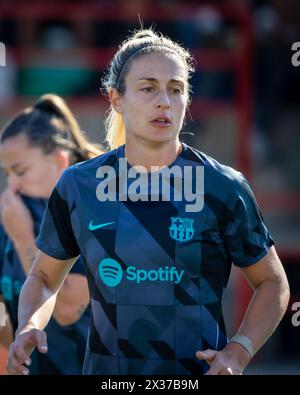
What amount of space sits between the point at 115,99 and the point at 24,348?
920 millimetres

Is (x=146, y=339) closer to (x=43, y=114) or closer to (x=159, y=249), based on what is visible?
(x=159, y=249)

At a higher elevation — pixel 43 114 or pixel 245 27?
pixel 245 27

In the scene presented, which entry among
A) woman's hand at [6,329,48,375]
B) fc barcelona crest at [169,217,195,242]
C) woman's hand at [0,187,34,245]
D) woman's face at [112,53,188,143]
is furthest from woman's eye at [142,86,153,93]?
woman's hand at [0,187,34,245]

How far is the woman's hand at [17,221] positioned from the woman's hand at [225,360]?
54.0 inches

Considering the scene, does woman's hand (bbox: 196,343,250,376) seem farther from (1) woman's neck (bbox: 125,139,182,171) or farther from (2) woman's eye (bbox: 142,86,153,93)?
(2) woman's eye (bbox: 142,86,153,93)

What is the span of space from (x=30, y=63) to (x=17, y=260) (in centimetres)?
484

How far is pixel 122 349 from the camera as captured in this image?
123 inches

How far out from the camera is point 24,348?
300 centimetres

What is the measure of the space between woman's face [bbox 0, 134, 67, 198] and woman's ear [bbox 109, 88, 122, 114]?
2.71 ft

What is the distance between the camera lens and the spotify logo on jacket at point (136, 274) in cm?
309

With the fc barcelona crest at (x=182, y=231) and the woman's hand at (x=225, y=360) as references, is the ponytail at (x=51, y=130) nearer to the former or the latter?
the fc barcelona crest at (x=182, y=231)

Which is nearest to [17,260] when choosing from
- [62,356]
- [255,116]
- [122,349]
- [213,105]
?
[62,356]

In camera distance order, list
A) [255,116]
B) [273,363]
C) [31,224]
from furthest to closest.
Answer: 1. [255,116]
2. [273,363]
3. [31,224]

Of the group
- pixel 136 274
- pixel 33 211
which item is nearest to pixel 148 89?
pixel 136 274
